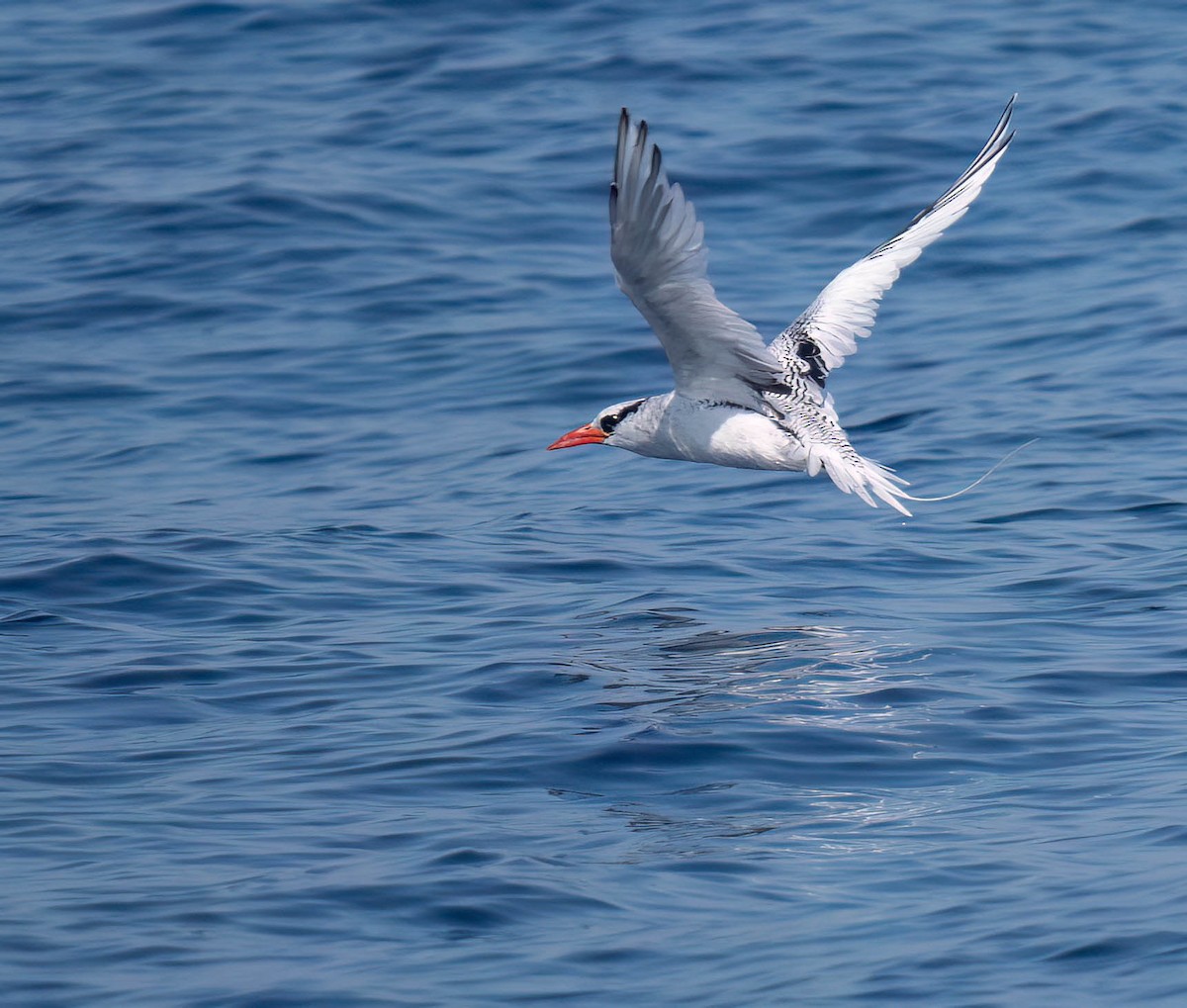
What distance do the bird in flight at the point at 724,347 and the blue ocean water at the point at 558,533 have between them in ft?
2.46

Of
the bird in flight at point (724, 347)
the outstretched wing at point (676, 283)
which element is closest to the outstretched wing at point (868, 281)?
the bird in flight at point (724, 347)

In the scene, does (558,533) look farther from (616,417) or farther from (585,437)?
(616,417)

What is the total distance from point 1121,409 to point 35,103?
39.8 feet

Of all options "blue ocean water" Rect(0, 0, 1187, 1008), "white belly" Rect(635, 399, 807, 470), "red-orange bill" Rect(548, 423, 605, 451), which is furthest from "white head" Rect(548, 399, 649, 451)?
"blue ocean water" Rect(0, 0, 1187, 1008)

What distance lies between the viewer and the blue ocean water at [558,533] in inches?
236

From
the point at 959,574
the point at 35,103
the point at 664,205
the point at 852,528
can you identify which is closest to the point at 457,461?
the point at 852,528

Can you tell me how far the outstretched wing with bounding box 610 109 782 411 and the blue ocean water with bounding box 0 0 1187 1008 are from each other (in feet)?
3.83

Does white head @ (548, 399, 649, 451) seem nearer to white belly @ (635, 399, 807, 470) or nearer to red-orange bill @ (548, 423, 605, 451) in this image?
red-orange bill @ (548, 423, 605, 451)

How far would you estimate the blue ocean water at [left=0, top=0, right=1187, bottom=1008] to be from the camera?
5984 mm

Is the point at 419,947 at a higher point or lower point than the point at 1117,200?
Answer: lower

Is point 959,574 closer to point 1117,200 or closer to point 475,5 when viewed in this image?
point 1117,200

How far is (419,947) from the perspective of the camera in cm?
579

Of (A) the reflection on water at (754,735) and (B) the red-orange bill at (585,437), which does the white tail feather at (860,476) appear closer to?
(A) the reflection on water at (754,735)

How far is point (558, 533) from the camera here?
1112cm
